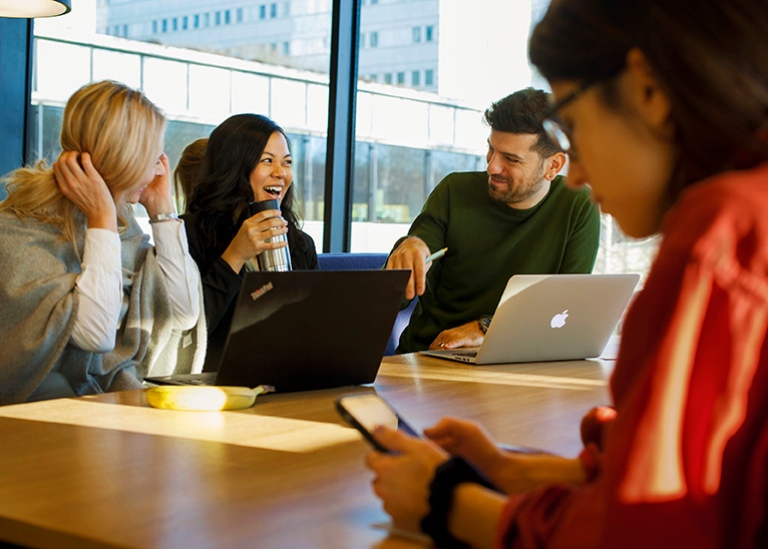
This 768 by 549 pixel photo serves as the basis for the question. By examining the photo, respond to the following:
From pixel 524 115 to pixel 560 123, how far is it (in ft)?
6.29

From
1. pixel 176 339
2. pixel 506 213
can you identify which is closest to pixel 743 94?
pixel 176 339

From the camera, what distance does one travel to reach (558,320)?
7.04 ft

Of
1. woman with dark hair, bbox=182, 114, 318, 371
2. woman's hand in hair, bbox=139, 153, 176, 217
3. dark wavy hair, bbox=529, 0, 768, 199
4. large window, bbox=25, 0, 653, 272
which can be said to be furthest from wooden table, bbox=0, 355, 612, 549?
large window, bbox=25, 0, 653, 272

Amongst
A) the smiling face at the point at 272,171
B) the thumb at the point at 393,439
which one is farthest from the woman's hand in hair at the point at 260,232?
the thumb at the point at 393,439

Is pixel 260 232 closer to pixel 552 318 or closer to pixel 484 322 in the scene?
pixel 484 322

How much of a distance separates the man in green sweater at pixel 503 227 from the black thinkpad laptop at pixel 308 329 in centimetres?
106

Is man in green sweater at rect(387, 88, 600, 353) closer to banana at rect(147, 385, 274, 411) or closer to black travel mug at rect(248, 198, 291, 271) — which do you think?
black travel mug at rect(248, 198, 291, 271)

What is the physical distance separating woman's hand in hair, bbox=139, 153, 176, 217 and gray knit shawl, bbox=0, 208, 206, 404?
178mm

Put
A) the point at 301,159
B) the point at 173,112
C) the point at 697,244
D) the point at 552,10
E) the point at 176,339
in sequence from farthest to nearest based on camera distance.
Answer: the point at 301,159, the point at 173,112, the point at 176,339, the point at 552,10, the point at 697,244

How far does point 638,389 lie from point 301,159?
4.18m

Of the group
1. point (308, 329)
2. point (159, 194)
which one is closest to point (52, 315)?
point (159, 194)

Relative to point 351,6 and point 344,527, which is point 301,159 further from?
point 344,527

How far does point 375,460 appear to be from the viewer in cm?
98

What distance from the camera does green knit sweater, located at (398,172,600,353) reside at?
2.89 m
